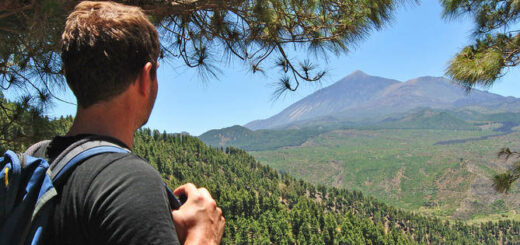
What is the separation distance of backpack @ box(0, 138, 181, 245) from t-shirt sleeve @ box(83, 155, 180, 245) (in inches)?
3.3

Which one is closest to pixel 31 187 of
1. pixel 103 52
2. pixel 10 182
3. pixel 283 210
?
pixel 10 182

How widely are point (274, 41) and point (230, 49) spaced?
52cm

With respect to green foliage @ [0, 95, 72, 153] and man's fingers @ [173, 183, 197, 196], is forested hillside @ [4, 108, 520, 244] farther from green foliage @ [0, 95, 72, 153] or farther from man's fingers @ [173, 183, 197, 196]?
man's fingers @ [173, 183, 197, 196]

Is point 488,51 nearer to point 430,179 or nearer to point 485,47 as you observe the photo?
point 485,47

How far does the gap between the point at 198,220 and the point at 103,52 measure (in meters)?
0.44

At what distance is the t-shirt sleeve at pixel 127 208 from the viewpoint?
68 cm

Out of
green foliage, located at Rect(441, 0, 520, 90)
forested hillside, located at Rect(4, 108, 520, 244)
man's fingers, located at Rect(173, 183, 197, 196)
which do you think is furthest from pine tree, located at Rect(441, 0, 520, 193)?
forested hillside, located at Rect(4, 108, 520, 244)

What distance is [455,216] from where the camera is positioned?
424 ft

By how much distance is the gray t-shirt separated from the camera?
685mm

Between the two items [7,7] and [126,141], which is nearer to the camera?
[126,141]

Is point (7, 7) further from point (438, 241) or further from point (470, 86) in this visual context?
point (438, 241)

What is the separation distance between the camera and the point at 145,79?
3.01 feet

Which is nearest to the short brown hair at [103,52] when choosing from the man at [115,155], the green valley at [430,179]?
the man at [115,155]

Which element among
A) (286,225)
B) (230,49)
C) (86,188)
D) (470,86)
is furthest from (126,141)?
(286,225)
